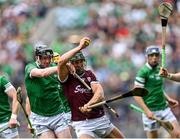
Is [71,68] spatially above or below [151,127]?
above

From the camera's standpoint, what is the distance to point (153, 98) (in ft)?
49.1

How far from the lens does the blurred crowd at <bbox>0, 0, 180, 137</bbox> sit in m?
18.7

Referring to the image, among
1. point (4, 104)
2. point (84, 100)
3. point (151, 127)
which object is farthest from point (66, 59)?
point (151, 127)

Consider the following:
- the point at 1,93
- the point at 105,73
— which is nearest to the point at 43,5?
the point at 105,73

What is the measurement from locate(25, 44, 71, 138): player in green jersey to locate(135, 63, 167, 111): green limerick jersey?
2652 mm

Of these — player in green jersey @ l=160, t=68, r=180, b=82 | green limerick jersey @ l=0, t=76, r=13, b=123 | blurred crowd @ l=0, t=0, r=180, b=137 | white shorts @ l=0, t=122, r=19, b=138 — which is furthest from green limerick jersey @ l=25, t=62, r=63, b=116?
blurred crowd @ l=0, t=0, r=180, b=137

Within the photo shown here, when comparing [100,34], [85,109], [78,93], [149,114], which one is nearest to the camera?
[85,109]

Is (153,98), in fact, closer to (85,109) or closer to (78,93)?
(78,93)

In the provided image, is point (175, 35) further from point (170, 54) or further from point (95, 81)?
point (95, 81)

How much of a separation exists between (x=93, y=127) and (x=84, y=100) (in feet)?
1.52

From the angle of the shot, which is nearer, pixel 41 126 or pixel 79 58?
pixel 79 58

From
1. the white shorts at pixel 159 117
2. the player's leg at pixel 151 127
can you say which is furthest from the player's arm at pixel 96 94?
the player's leg at pixel 151 127

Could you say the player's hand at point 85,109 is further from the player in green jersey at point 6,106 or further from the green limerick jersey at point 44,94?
the player in green jersey at point 6,106

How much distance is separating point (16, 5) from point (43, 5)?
842mm
